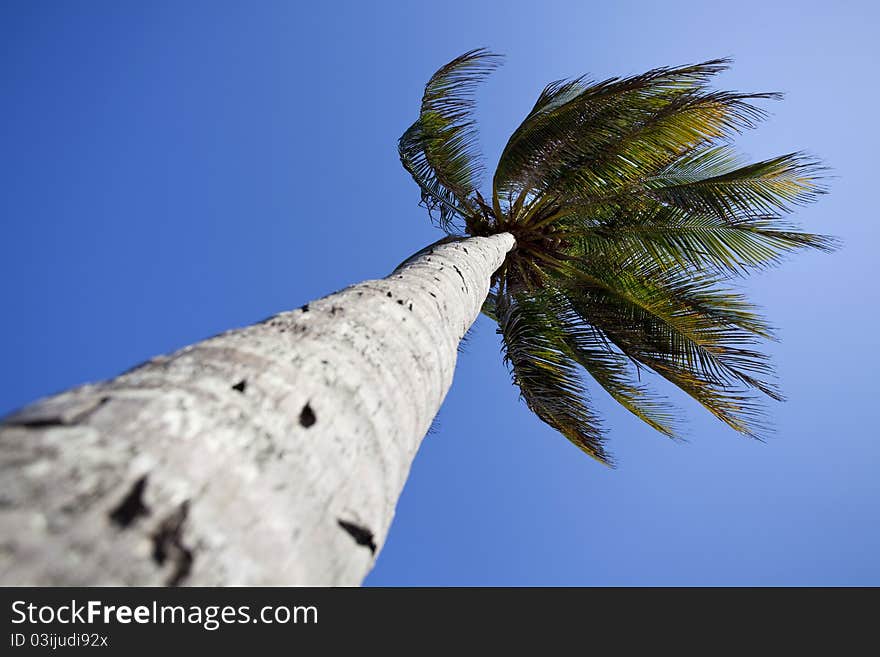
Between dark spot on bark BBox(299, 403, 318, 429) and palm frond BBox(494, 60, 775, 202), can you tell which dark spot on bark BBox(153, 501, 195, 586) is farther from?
palm frond BBox(494, 60, 775, 202)

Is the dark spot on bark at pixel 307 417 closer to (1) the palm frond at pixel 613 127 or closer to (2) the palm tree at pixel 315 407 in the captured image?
(2) the palm tree at pixel 315 407

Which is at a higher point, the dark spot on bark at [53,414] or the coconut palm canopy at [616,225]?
the coconut palm canopy at [616,225]

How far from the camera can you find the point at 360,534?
1.29 metres

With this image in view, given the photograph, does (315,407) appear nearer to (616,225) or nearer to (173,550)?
(173,550)

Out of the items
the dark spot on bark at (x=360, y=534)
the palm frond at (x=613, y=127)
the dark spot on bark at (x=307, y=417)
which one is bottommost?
the dark spot on bark at (x=360, y=534)

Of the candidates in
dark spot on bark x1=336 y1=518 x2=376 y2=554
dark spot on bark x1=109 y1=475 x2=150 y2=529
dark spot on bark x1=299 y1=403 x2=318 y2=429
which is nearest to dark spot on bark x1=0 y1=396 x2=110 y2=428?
dark spot on bark x1=109 y1=475 x2=150 y2=529

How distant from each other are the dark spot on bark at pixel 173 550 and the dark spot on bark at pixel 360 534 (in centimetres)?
40

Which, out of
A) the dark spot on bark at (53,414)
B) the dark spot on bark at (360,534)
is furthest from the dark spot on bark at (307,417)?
the dark spot on bark at (53,414)

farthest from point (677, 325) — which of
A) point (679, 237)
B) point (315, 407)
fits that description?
point (315, 407)

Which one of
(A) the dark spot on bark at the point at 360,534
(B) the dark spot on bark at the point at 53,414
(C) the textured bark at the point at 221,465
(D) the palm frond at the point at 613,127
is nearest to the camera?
(C) the textured bark at the point at 221,465

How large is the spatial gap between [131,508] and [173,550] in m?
0.10

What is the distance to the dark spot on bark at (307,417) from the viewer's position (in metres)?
1.32
